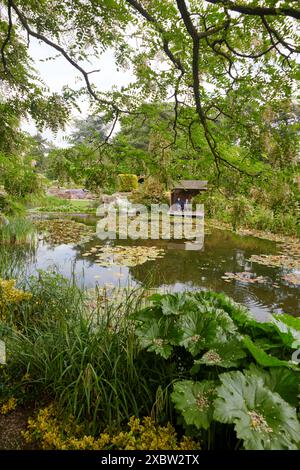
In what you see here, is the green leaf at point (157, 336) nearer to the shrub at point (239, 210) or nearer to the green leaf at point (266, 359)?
the green leaf at point (266, 359)

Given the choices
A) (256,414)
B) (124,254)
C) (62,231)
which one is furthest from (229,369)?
(62,231)

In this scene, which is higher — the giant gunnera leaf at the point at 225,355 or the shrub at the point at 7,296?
the giant gunnera leaf at the point at 225,355

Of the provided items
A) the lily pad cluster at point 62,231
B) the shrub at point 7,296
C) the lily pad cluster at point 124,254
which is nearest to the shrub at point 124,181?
the shrub at point 7,296

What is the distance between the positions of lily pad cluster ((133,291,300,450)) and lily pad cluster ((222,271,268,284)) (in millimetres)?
3727

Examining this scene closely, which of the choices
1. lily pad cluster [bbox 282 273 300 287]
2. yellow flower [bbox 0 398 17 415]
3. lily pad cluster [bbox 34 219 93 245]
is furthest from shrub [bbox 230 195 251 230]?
lily pad cluster [bbox 34 219 93 245]

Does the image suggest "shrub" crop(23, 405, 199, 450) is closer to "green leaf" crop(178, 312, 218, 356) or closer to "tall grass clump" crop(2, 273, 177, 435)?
"tall grass clump" crop(2, 273, 177, 435)

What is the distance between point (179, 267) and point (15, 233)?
4429mm

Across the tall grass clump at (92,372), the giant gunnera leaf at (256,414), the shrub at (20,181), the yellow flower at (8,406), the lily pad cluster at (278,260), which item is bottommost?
the lily pad cluster at (278,260)

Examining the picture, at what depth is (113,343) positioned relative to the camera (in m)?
2.11

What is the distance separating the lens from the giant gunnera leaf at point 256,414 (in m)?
1.10

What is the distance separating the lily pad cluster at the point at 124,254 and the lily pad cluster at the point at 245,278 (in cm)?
182

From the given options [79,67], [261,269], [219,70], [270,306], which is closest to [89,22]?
[79,67]

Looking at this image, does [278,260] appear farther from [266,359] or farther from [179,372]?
[266,359]
